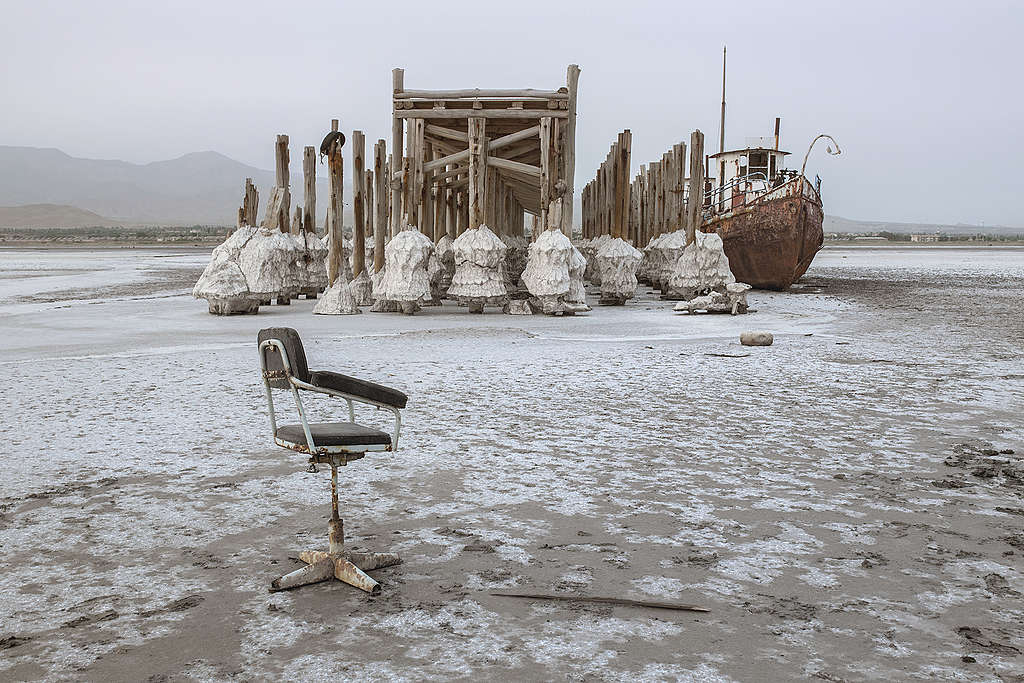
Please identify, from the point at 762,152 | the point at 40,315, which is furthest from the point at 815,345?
the point at 762,152

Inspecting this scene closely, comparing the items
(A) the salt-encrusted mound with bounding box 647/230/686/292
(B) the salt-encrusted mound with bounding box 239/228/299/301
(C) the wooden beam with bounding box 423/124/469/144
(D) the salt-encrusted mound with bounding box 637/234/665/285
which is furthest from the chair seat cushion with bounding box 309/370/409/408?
(D) the salt-encrusted mound with bounding box 637/234/665/285

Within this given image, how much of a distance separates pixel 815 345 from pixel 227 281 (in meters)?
10.6

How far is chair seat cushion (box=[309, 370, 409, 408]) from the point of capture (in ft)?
12.9

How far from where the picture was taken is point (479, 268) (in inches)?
703

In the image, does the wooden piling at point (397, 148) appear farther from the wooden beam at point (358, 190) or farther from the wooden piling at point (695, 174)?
the wooden piling at point (695, 174)

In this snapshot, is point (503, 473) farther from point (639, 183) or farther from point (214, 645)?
point (639, 183)

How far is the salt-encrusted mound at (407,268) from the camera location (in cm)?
1752

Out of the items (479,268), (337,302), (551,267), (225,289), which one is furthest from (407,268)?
(225,289)

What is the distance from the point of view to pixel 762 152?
31.0 metres

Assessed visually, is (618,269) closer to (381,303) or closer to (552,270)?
(552,270)

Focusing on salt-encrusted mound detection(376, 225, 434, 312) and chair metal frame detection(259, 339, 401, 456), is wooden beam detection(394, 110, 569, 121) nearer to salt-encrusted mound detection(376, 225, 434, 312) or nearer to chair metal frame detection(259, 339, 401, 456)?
salt-encrusted mound detection(376, 225, 434, 312)

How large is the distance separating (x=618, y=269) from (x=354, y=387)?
17.5 m

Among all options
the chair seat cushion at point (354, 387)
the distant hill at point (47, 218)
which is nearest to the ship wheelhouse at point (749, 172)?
the chair seat cushion at point (354, 387)

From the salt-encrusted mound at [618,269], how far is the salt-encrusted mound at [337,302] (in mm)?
6362
